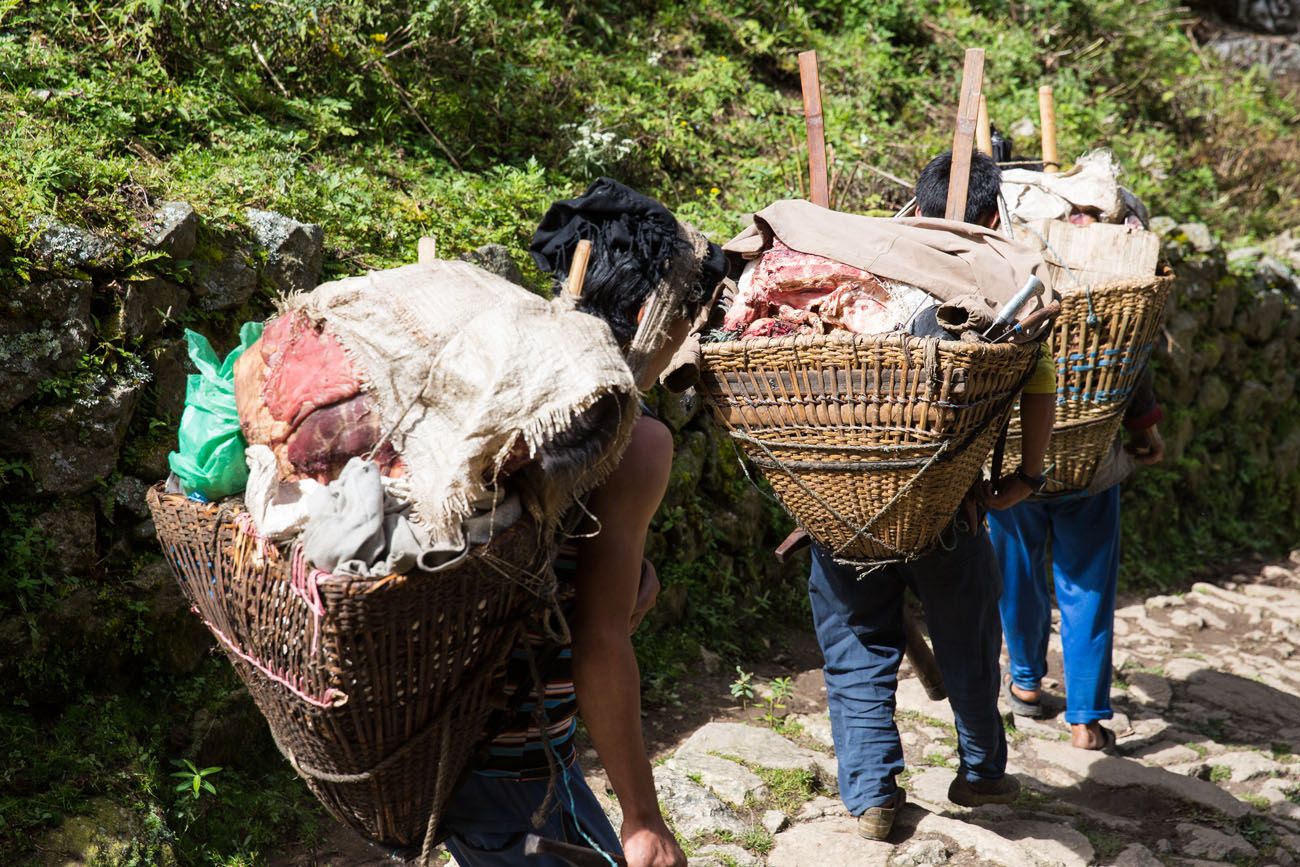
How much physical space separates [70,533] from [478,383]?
2149mm

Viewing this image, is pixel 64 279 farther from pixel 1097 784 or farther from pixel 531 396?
pixel 1097 784

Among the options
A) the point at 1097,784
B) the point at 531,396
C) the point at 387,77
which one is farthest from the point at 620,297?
the point at 387,77

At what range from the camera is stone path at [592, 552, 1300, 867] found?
3.32 metres

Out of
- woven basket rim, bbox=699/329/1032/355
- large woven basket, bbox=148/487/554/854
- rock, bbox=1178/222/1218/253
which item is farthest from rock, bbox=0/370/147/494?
rock, bbox=1178/222/1218/253

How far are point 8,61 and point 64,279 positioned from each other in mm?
1592

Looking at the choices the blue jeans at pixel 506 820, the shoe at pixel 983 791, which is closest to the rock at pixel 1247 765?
the shoe at pixel 983 791

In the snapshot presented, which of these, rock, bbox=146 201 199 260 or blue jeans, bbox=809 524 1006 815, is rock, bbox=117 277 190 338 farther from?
blue jeans, bbox=809 524 1006 815

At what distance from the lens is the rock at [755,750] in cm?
381

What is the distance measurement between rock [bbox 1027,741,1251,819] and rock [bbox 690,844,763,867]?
145 centimetres

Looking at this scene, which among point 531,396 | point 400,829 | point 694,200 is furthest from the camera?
point 694,200

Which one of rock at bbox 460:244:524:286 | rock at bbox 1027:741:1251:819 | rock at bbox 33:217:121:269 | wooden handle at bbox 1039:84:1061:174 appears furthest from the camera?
wooden handle at bbox 1039:84:1061:174

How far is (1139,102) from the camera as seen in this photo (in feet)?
29.9

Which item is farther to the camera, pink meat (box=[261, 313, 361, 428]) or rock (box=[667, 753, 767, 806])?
rock (box=[667, 753, 767, 806])

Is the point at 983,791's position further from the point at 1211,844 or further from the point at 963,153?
the point at 963,153
